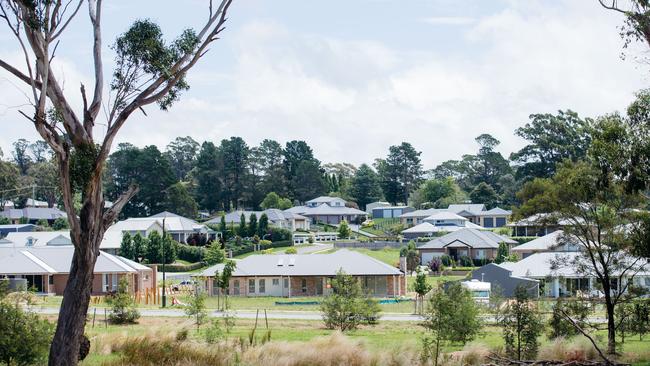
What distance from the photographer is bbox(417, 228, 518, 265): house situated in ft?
271

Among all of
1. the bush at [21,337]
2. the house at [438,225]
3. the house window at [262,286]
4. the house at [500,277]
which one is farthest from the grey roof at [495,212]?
the bush at [21,337]

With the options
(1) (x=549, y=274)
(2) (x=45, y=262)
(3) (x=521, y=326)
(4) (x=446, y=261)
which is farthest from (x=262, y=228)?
(3) (x=521, y=326)

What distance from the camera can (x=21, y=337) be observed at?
72.5ft

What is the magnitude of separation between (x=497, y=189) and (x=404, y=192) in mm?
14017

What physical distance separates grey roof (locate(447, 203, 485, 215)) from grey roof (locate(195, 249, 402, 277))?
54.1 m

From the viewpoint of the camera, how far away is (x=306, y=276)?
64188 millimetres

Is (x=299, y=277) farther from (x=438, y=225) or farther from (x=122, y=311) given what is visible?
(x=438, y=225)

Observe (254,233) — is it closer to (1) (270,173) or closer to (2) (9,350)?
(1) (270,173)

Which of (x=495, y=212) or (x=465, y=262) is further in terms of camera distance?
(x=495, y=212)

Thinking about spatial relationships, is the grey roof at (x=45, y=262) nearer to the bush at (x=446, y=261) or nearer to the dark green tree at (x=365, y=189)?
the bush at (x=446, y=261)

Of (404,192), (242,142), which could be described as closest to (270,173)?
(242,142)

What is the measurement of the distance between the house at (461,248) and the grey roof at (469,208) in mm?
33998

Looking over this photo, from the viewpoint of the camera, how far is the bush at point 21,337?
2181 cm

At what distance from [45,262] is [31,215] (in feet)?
176
